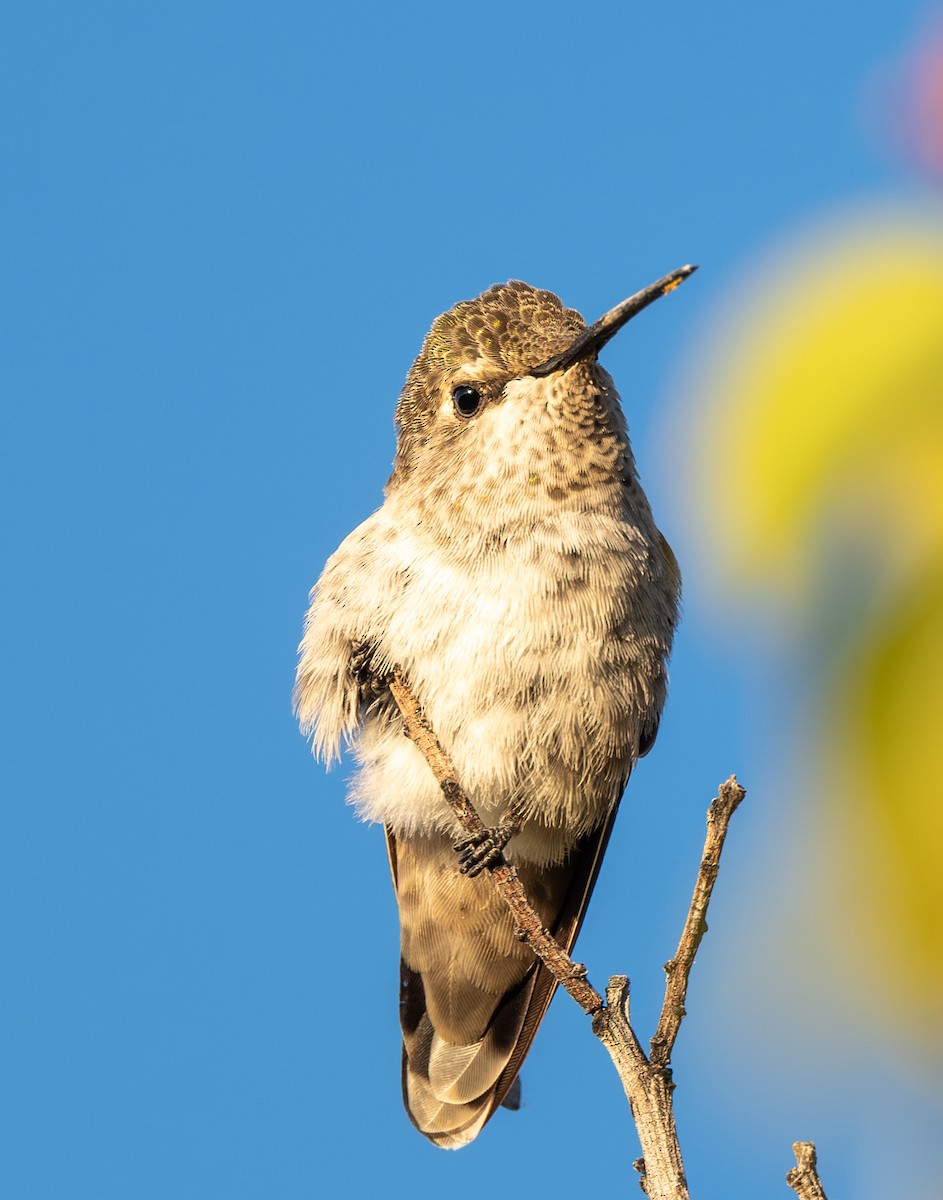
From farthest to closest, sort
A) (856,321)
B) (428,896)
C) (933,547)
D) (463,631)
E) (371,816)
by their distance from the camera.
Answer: (428,896), (371,816), (463,631), (856,321), (933,547)

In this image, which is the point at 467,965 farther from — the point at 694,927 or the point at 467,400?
the point at 694,927

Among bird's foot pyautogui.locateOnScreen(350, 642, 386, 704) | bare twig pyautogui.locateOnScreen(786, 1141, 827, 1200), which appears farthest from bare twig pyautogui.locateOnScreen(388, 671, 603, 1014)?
bare twig pyautogui.locateOnScreen(786, 1141, 827, 1200)

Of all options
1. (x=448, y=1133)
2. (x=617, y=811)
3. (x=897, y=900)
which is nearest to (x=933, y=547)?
(x=897, y=900)

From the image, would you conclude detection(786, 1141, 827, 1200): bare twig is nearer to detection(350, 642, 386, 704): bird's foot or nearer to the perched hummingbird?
the perched hummingbird

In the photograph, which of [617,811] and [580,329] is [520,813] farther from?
[580,329]

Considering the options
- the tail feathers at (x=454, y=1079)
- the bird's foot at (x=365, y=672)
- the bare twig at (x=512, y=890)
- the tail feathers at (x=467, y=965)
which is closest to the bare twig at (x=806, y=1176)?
the bare twig at (x=512, y=890)

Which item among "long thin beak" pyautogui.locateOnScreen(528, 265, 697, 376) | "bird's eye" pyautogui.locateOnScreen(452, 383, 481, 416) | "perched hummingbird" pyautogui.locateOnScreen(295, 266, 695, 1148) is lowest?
"perched hummingbird" pyautogui.locateOnScreen(295, 266, 695, 1148)

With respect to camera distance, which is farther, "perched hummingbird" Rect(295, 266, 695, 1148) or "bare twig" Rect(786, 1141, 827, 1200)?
"perched hummingbird" Rect(295, 266, 695, 1148)
